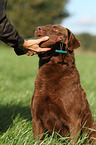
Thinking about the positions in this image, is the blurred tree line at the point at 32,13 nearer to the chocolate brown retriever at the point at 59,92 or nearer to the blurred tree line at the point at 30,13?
the blurred tree line at the point at 30,13

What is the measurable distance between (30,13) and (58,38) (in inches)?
1405

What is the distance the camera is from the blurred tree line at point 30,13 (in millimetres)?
36938

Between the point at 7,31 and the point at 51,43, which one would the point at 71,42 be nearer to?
the point at 51,43

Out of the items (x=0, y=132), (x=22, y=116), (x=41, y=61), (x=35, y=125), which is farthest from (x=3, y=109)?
(x=41, y=61)

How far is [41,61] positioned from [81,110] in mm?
856

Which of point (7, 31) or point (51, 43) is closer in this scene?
point (7, 31)

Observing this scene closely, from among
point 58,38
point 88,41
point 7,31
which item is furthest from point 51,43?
point 88,41

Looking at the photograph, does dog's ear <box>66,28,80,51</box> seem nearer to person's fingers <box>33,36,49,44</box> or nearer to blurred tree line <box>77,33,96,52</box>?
person's fingers <box>33,36,49,44</box>

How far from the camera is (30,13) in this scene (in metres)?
36.9

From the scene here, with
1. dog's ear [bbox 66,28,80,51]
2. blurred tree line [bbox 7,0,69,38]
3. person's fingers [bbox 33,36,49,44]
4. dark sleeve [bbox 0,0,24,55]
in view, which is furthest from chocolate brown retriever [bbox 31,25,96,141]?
blurred tree line [bbox 7,0,69,38]

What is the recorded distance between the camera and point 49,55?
286cm

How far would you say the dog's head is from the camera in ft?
9.05

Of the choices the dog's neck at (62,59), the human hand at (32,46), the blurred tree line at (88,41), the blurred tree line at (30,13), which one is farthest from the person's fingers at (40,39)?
the blurred tree line at (88,41)

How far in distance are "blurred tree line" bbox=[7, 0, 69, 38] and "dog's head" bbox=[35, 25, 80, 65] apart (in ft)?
111
